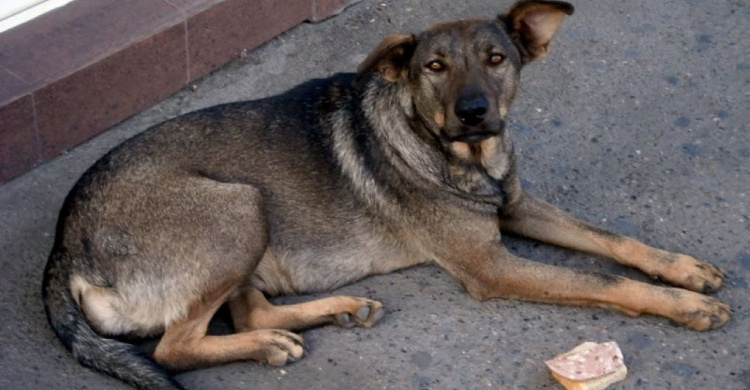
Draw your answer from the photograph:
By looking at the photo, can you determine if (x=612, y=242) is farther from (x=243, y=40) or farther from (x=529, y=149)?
(x=243, y=40)

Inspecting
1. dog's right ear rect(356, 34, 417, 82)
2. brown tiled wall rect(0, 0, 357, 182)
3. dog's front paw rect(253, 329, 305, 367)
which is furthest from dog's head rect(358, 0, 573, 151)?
brown tiled wall rect(0, 0, 357, 182)

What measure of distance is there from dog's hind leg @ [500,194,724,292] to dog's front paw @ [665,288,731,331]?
160 mm

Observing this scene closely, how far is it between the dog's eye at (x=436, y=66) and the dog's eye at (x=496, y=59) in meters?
0.20

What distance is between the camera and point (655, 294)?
A: 527cm

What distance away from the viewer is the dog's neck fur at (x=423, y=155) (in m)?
5.41

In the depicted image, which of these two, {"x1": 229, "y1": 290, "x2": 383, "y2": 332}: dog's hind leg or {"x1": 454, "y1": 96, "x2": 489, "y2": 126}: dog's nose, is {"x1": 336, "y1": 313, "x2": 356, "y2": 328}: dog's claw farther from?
{"x1": 454, "y1": 96, "x2": 489, "y2": 126}: dog's nose

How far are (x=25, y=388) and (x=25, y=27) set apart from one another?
A: 2.17 metres

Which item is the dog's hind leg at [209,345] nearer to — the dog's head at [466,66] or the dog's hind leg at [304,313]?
the dog's hind leg at [304,313]

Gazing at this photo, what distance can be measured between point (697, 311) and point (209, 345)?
1982 millimetres

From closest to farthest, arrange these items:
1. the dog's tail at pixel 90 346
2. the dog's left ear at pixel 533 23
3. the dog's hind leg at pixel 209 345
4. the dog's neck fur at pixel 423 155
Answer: the dog's tail at pixel 90 346, the dog's hind leg at pixel 209 345, the dog's left ear at pixel 533 23, the dog's neck fur at pixel 423 155

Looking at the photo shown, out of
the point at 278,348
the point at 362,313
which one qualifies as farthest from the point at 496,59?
the point at 278,348

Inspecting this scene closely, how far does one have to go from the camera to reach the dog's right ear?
5.13m

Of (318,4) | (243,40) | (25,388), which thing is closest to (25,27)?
(243,40)

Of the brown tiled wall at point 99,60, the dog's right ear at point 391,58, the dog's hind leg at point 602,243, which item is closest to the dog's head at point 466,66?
the dog's right ear at point 391,58
